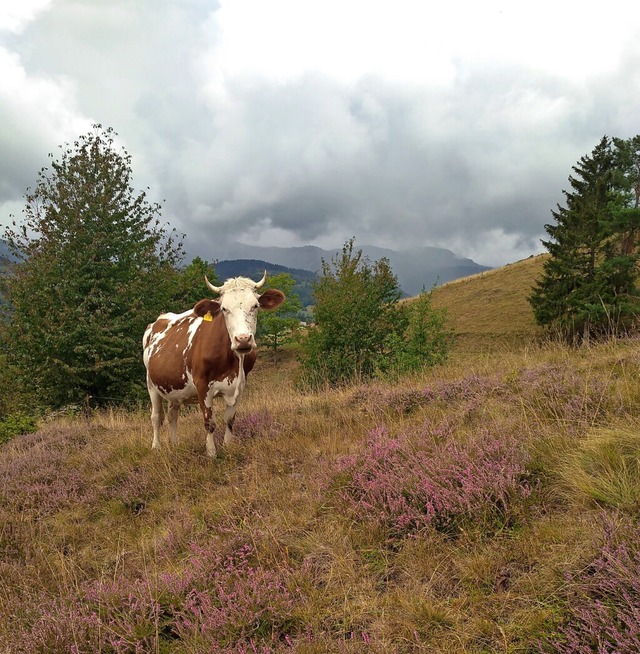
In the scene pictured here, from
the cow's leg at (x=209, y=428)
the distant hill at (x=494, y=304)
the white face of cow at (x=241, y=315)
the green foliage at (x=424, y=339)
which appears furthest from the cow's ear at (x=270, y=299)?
the distant hill at (x=494, y=304)

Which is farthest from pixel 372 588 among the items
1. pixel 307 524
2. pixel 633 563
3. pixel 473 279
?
pixel 473 279

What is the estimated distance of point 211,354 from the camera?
6215 millimetres

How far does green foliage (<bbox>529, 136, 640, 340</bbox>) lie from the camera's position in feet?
104

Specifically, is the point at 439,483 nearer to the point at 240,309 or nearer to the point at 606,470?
the point at 606,470

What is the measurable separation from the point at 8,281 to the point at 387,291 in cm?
1778

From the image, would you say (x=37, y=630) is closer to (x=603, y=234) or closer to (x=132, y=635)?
(x=132, y=635)

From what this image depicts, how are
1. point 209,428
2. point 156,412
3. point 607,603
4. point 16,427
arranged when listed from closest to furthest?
1. point 607,603
2. point 209,428
3. point 156,412
4. point 16,427

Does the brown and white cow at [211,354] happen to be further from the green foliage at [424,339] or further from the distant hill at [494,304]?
the distant hill at [494,304]

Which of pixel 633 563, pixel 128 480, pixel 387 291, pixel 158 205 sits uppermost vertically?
pixel 158 205

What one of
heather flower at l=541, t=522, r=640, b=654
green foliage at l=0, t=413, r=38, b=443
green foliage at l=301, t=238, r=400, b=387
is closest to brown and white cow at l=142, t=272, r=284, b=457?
heather flower at l=541, t=522, r=640, b=654

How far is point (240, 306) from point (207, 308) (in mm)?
1039

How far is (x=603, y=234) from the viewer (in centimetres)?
3428

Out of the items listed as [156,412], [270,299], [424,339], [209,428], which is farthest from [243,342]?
[424,339]

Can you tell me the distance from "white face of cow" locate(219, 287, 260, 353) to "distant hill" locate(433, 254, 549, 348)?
2935cm
